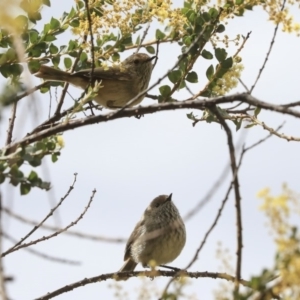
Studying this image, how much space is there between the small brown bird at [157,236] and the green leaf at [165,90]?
1765 millimetres

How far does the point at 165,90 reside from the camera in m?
4.51

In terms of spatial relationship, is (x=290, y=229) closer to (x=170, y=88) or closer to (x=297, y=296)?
(x=297, y=296)

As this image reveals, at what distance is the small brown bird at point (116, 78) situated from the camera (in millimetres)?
5598

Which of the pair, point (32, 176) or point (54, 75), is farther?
point (54, 75)

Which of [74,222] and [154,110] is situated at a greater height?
[74,222]

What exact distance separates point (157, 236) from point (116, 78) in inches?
59.2

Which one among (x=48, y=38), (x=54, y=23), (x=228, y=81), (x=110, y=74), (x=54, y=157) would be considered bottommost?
(x=54, y=157)

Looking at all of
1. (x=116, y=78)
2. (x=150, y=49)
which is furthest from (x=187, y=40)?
(x=116, y=78)

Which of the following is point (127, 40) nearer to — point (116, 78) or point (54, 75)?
point (54, 75)

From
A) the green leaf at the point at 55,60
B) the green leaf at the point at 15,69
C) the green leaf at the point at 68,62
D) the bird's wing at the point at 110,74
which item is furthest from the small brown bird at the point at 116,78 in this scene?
the green leaf at the point at 15,69

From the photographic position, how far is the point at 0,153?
3479 millimetres

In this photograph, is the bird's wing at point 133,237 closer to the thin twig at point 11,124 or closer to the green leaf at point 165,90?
the thin twig at point 11,124

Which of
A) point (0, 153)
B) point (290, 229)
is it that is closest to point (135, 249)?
point (0, 153)

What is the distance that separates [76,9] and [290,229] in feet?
10.8
